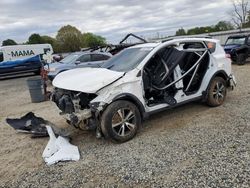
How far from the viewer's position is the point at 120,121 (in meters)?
4.65

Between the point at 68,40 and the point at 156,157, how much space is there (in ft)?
151

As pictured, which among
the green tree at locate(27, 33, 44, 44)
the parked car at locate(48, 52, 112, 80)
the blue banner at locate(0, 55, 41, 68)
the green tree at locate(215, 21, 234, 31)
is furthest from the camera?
the green tree at locate(215, 21, 234, 31)

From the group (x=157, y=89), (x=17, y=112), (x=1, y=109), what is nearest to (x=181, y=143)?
(x=157, y=89)

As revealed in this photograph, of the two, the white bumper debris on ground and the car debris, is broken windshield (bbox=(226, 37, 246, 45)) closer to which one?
the car debris

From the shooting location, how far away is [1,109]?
29.1ft

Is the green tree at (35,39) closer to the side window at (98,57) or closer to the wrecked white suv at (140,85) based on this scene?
the side window at (98,57)

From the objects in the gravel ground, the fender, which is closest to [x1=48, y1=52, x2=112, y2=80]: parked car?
the gravel ground

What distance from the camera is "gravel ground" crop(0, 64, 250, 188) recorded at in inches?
137

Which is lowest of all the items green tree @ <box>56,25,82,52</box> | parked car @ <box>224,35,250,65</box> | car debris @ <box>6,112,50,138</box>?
car debris @ <box>6,112,50,138</box>

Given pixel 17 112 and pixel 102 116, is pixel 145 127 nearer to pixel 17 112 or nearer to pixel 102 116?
pixel 102 116

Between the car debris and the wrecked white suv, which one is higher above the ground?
the wrecked white suv

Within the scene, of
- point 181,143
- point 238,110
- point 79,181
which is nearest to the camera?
point 79,181

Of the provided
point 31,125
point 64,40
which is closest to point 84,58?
point 31,125

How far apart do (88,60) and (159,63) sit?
7166 millimetres
